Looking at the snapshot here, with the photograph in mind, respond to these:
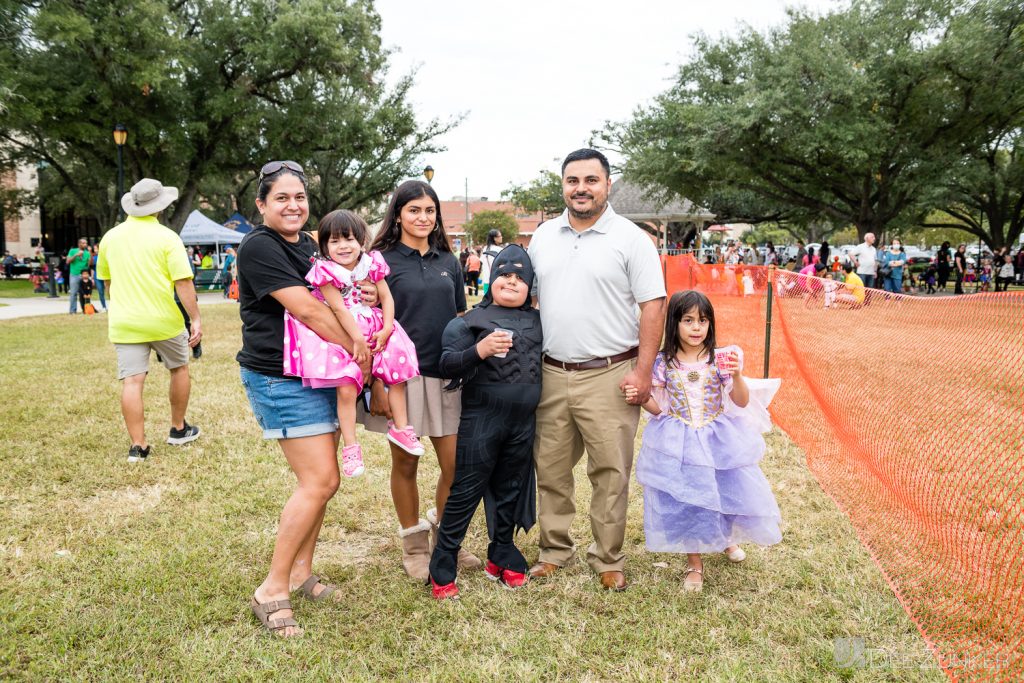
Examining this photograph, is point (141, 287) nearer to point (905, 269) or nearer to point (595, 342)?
point (595, 342)

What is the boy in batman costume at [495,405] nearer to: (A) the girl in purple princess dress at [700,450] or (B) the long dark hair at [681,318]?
(A) the girl in purple princess dress at [700,450]

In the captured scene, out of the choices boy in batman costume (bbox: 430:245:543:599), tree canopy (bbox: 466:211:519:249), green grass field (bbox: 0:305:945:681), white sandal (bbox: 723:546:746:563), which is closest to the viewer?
green grass field (bbox: 0:305:945:681)

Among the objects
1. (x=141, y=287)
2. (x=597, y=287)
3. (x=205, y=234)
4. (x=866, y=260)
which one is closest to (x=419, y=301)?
(x=597, y=287)

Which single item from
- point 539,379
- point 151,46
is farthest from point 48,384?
point 151,46

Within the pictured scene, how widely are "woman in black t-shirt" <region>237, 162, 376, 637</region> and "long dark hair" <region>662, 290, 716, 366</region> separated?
168 cm

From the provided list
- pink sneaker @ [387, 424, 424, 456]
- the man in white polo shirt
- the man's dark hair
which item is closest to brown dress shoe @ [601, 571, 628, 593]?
the man in white polo shirt

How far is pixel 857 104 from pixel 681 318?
64.5ft

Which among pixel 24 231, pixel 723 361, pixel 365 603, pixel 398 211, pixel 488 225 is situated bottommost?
pixel 365 603

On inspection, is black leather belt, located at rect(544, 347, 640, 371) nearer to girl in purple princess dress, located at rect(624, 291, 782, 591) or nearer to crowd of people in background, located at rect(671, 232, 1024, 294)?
girl in purple princess dress, located at rect(624, 291, 782, 591)

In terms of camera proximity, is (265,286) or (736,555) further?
(736,555)

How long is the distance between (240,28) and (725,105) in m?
15.8

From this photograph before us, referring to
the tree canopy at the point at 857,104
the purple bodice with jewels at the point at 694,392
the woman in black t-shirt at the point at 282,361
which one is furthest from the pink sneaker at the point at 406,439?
the tree canopy at the point at 857,104

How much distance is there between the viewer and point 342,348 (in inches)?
122

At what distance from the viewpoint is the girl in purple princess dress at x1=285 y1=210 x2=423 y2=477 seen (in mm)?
3027
